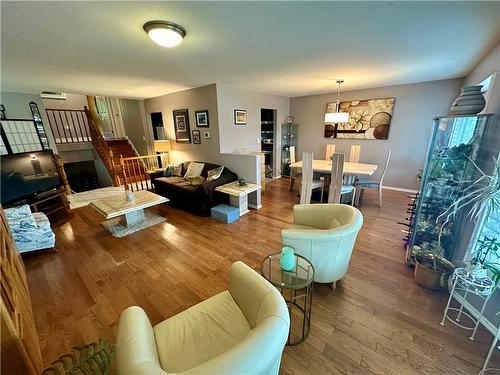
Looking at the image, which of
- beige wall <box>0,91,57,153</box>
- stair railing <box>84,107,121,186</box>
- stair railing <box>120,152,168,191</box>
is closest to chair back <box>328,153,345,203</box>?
stair railing <box>120,152,168,191</box>

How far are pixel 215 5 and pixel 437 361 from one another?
119 inches

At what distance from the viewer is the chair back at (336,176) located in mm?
3287

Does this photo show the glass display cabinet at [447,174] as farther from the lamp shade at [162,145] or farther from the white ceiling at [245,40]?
the lamp shade at [162,145]

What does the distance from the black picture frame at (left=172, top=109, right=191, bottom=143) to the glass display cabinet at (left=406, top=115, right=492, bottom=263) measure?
4.70m

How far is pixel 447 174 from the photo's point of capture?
2037mm

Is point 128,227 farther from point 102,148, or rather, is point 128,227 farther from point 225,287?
point 102,148

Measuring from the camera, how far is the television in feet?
9.43

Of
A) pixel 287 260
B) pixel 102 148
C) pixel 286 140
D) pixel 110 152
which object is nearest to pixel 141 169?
pixel 110 152

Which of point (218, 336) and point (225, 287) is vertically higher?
point (218, 336)

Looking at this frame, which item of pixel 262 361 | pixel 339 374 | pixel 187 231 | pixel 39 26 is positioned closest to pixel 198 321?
pixel 262 361

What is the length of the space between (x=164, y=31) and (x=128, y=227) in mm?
2968

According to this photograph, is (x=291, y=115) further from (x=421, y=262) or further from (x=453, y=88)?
(x=421, y=262)

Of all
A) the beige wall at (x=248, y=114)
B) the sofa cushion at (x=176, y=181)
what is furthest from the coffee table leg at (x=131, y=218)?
the beige wall at (x=248, y=114)

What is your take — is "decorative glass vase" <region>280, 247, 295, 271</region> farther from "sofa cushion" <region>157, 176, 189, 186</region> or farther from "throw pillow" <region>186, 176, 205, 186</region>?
"sofa cushion" <region>157, 176, 189, 186</region>
